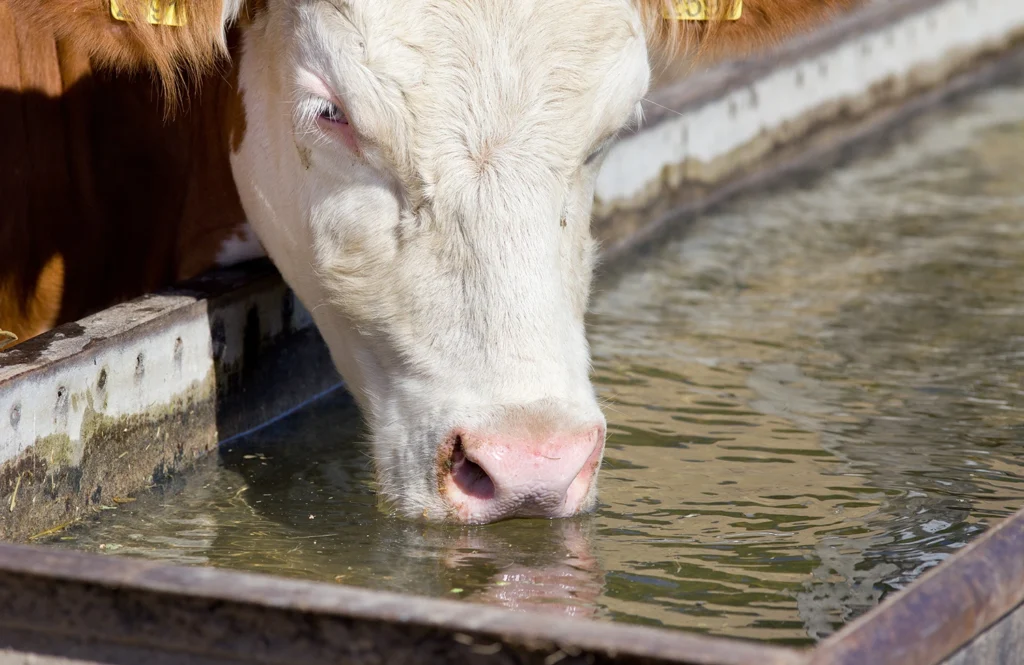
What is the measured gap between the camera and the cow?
8.46ft

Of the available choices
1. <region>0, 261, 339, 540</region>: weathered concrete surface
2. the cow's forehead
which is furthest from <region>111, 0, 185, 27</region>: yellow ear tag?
<region>0, 261, 339, 540</region>: weathered concrete surface

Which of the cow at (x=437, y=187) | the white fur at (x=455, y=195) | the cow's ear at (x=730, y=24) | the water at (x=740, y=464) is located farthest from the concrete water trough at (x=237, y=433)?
the cow's ear at (x=730, y=24)

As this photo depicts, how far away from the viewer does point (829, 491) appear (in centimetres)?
315

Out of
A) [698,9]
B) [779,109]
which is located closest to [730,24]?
[698,9]

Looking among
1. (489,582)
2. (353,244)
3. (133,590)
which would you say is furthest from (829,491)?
(133,590)

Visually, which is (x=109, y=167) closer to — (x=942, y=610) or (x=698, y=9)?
(x=698, y=9)

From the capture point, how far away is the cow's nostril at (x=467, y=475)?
2.55 metres

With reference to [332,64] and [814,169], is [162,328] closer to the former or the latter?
[332,64]

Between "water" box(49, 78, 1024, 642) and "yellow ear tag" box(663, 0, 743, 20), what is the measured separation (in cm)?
91

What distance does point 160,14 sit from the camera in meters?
2.85

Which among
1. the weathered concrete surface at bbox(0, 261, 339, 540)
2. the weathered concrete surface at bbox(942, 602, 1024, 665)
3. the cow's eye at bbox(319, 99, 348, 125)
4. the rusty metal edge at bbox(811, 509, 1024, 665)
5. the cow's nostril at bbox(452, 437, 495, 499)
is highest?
the cow's eye at bbox(319, 99, 348, 125)

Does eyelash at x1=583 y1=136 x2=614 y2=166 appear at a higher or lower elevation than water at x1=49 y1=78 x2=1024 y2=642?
higher

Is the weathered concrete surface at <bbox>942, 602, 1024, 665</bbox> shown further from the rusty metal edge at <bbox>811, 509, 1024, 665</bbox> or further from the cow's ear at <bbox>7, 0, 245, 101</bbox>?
the cow's ear at <bbox>7, 0, 245, 101</bbox>

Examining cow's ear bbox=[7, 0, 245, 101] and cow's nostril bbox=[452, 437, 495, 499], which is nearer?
cow's nostril bbox=[452, 437, 495, 499]
